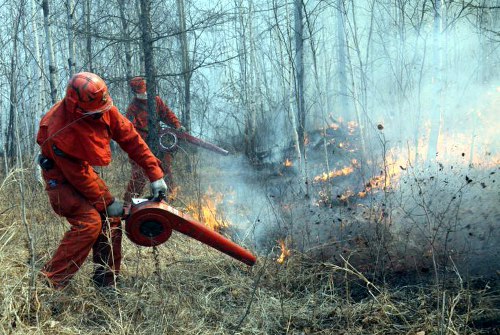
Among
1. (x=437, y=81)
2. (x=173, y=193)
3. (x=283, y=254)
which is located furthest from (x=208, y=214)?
(x=437, y=81)

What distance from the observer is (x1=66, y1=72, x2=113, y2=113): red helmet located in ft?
12.2

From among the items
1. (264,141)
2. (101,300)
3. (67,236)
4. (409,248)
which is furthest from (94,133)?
(264,141)

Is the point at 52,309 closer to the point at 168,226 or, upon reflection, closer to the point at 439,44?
the point at 168,226

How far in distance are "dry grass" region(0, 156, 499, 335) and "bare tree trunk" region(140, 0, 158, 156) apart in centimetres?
306

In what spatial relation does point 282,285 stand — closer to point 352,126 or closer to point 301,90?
point 301,90

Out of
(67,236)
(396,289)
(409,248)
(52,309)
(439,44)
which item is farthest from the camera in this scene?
(439,44)

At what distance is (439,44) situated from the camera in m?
7.89

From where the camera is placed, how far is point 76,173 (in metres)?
3.89

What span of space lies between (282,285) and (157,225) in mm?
1219

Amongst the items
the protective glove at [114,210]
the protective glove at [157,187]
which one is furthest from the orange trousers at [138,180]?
the protective glove at [157,187]

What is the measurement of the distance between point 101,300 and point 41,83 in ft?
18.4

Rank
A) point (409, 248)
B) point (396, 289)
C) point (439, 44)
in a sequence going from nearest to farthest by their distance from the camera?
point (396, 289)
point (409, 248)
point (439, 44)

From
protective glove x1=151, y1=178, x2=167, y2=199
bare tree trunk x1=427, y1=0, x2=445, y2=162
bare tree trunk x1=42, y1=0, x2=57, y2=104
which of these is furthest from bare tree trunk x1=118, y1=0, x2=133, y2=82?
bare tree trunk x1=427, y1=0, x2=445, y2=162

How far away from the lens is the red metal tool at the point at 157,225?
3.80 meters
